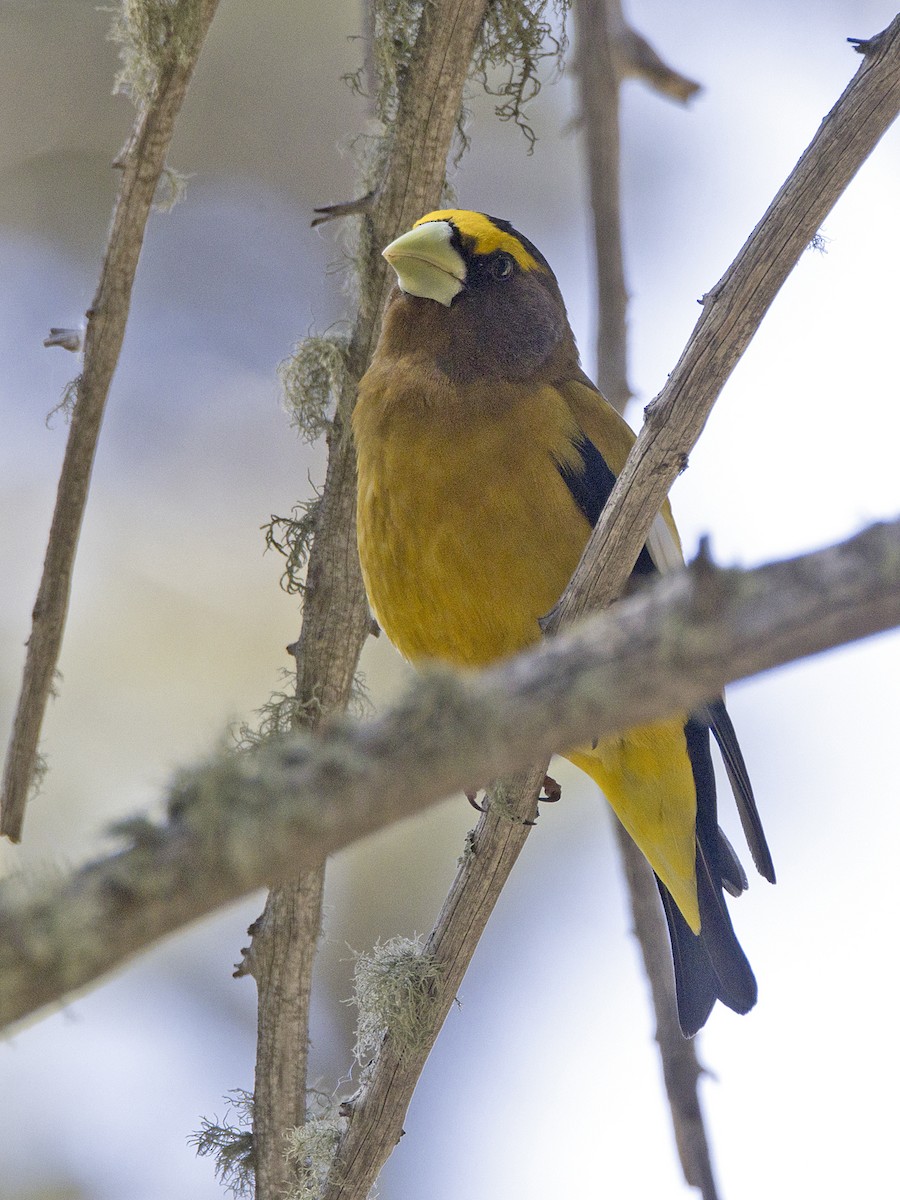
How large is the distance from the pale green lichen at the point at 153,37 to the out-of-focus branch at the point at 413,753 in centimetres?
186

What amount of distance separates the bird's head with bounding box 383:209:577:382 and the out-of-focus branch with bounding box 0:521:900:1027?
2.07 metres

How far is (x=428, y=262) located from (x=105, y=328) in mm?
793

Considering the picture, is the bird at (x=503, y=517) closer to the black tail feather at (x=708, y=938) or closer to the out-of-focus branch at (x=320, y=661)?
the black tail feather at (x=708, y=938)

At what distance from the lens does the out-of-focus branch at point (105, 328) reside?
2.39 meters

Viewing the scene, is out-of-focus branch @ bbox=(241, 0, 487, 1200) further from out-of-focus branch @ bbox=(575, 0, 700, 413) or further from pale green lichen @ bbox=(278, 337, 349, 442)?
out-of-focus branch @ bbox=(575, 0, 700, 413)

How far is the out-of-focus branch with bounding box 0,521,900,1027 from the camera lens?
913 mm

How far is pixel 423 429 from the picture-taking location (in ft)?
9.62

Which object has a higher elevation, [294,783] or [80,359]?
[80,359]

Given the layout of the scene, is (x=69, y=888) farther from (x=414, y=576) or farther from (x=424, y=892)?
(x=424, y=892)

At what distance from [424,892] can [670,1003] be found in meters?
2.83

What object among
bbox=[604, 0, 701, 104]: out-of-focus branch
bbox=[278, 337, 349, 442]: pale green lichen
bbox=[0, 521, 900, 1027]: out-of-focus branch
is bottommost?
bbox=[0, 521, 900, 1027]: out-of-focus branch

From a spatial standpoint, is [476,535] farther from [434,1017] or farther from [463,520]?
[434,1017]

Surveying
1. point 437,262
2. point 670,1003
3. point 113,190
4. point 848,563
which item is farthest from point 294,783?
point 113,190

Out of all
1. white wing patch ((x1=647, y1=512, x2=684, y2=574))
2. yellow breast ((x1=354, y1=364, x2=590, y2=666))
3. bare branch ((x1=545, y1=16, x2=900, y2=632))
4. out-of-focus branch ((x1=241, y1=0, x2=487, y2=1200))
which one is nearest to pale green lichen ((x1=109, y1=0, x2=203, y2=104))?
out-of-focus branch ((x1=241, y1=0, x2=487, y2=1200))
